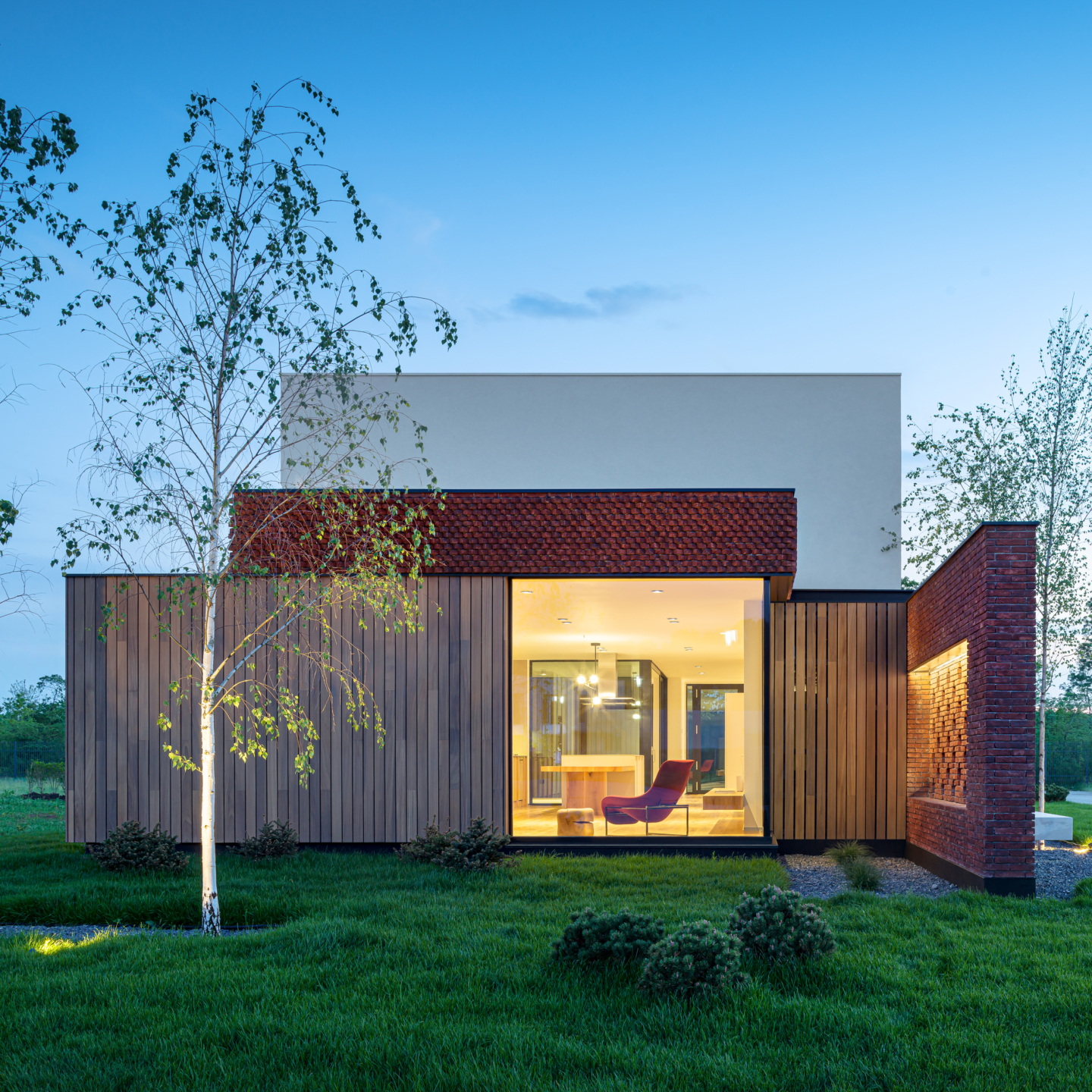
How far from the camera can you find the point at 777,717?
10.6 metres

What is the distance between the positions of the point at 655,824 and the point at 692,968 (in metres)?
5.01

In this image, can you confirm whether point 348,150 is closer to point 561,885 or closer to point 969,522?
point 561,885

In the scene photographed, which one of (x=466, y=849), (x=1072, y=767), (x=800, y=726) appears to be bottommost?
(x=1072, y=767)

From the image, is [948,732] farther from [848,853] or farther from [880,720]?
[848,853]

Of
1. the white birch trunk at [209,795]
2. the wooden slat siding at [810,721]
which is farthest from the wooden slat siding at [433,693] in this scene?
the wooden slat siding at [810,721]

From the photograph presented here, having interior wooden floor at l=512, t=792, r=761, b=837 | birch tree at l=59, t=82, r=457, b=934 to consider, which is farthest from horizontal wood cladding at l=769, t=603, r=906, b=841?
birch tree at l=59, t=82, r=457, b=934

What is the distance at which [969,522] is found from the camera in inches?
567

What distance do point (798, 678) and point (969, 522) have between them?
5737 millimetres

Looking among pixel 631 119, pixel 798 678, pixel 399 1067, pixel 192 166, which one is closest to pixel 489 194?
pixel 631 119

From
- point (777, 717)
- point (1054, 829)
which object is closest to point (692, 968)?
point (777, 717)

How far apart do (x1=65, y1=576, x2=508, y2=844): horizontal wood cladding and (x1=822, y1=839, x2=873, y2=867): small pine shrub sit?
3.54 meters

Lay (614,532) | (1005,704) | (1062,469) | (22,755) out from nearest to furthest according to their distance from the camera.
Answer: (1005,704) < (614,532) < (1062,469) < (22,755)

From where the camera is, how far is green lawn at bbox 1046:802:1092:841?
38.5 ft

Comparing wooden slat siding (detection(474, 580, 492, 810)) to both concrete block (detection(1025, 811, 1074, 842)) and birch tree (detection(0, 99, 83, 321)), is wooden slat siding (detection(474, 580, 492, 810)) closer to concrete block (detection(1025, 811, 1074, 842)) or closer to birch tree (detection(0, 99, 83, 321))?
birch tree (detection(0, 99, 83, 321))
